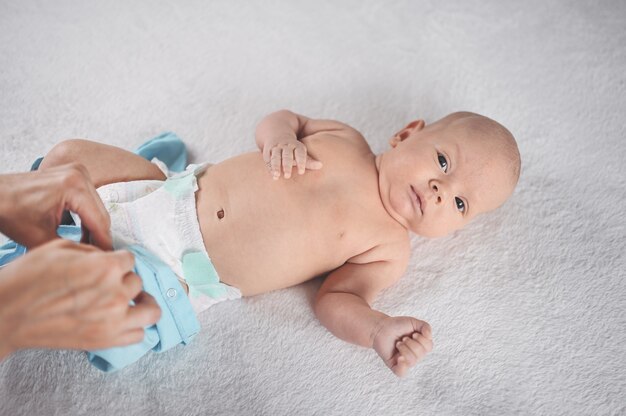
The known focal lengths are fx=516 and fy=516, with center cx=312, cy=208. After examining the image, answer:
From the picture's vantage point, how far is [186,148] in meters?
1.65

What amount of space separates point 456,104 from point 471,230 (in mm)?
485

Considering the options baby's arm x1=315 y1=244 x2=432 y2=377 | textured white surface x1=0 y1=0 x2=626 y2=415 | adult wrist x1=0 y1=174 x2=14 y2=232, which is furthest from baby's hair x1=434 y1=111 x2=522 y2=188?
adult wrist x1=0 y1=174 x2=14 y2=232

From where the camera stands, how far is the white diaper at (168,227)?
4.11 ft

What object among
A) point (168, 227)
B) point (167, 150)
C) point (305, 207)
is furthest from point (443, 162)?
point (167, 150)

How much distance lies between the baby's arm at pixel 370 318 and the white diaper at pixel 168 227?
27 centimetres

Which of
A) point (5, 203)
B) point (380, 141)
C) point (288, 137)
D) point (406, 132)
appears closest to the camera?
point (5, 203)

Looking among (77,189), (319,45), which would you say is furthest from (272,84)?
(77,189)

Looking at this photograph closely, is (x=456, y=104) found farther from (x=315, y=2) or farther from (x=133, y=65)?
(x=133, y=65)

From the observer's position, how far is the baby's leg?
1271 millimetres

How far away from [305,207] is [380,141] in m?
0.48

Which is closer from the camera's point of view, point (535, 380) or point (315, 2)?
point (535, 380)

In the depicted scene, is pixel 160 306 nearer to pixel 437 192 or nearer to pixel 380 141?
pixel 437 192

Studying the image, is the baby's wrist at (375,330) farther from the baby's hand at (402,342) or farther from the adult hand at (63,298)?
the adult hand at (63,298)

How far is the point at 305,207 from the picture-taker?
1.32 meters
